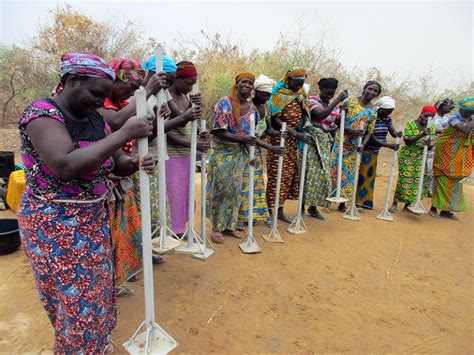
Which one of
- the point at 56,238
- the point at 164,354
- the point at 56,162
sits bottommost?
the point at 164,354

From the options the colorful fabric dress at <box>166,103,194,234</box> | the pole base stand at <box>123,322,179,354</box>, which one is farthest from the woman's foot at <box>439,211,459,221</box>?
the pole base stand at <box>123,322,179,354</box>

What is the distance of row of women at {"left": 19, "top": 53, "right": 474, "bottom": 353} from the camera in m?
1.45

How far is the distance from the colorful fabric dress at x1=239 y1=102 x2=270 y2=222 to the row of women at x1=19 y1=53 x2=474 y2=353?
0.05 feet

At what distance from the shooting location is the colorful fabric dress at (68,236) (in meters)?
1.47

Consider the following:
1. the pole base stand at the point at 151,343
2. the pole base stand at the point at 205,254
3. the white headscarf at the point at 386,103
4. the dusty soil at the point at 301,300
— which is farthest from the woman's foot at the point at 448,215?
the pole base stand at the point at 151,343

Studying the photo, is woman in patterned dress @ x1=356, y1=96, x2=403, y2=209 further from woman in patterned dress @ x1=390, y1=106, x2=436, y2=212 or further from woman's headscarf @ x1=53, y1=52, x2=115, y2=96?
woman's headscarf @ x1=53, y1=52, x2=115, y2=96

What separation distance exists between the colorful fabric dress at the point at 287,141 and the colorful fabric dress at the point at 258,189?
208 mm

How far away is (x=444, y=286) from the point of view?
3.33 m

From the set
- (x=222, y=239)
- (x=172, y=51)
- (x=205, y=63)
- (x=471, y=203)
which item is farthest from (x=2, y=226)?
(x=172, y=51)

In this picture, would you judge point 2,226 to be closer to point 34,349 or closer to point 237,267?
point 34,349

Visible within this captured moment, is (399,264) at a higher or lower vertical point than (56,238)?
lower

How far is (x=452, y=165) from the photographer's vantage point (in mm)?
5238

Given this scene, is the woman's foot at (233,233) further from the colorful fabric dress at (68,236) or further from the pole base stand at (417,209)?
the pole base stand at (417,209)

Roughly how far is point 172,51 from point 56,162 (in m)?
12.8
